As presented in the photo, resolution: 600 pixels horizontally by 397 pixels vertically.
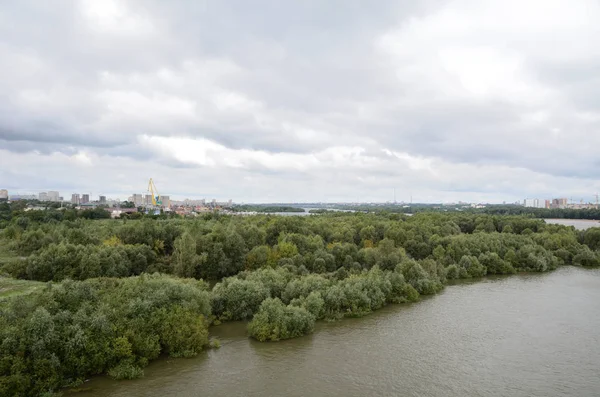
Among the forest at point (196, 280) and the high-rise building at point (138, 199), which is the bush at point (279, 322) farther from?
the high-rise building at point (138, 199)

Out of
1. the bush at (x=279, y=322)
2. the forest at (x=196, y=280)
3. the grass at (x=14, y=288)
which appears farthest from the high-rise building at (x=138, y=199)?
the bush at (x=279, y=322)

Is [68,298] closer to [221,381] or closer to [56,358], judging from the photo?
[56,358]

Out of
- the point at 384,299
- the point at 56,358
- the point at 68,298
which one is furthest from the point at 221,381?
the point at 384,299

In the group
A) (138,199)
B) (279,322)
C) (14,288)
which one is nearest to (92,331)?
(279,322)

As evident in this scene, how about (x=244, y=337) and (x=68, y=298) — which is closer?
(x=68, y=298)

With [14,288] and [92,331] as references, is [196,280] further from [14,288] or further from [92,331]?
[92,331]
